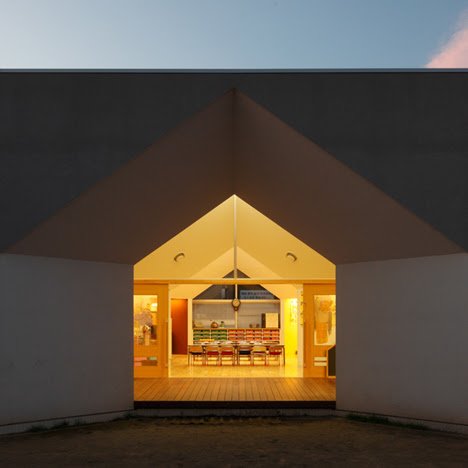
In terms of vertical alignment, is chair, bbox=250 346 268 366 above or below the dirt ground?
above

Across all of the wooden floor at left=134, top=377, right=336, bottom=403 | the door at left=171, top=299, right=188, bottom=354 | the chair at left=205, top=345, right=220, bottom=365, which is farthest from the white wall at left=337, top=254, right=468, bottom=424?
the door at left=171, top=299, right=188, bottom=354

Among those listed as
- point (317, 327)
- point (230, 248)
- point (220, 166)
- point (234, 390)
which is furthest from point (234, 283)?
point (220, 166)

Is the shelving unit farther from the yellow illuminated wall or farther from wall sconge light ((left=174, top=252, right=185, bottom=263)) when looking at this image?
wall sconge light ((left=174, top=252, right=185, bottom=263))

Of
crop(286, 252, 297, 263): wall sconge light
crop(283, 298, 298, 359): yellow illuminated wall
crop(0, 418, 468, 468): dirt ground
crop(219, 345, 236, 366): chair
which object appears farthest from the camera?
crop(283, 298, 298, 359): yellow illuminated wall

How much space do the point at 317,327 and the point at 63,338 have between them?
684 cm

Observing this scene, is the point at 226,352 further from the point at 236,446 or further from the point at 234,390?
the point at 236,446

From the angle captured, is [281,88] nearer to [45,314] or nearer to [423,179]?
[423,179]

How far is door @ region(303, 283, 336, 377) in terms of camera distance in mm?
12867

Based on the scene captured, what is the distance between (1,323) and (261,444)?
12.5ft

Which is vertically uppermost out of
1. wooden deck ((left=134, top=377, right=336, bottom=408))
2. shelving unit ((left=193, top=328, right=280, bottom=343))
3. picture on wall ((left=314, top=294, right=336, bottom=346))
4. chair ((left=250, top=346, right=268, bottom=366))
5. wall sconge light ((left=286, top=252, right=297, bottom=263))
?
wall sconge light ((left=286, top=252, right=297, bottom=263))

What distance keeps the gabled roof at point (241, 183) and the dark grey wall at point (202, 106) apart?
175mm

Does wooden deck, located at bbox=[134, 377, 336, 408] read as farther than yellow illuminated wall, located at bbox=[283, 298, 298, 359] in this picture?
No

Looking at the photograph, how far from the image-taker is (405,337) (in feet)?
26.0

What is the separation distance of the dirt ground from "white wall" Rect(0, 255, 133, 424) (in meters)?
0.44
